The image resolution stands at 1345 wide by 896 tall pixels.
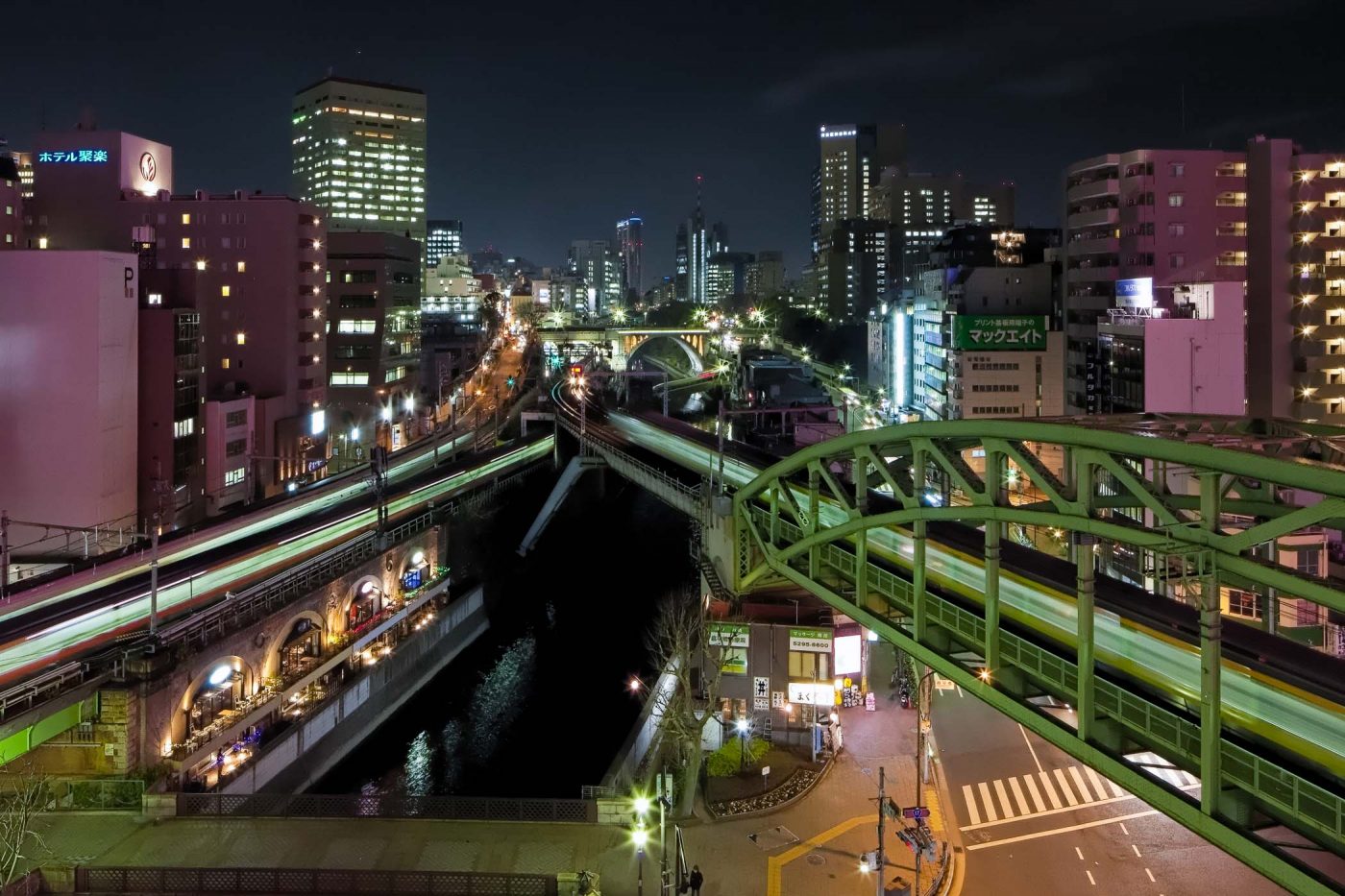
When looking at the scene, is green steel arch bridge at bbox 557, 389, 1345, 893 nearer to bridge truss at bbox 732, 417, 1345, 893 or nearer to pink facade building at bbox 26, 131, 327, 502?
bridge truss at bbox 732, 417, 1345, 893

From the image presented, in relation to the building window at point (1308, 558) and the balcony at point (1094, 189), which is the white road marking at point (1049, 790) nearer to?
the building window at point (1308, 558)

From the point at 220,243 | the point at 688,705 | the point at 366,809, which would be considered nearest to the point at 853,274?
the point at 220,243

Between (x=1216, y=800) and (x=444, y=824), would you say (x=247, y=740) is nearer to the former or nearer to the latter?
(x=444, y=824)

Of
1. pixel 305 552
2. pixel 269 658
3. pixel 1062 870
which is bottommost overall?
pixel 1062 870

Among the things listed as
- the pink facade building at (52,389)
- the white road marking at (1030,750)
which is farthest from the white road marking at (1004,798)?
the pink facade building at (52,389)

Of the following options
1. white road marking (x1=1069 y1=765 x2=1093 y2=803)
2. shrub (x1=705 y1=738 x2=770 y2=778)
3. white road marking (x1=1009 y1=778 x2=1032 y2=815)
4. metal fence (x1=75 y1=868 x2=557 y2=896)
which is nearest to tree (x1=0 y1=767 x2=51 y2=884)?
metal fence (x1=75 y1=868 x2=557 y2=896)

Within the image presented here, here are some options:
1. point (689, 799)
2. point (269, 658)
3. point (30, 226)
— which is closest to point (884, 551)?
point (689, 799)
